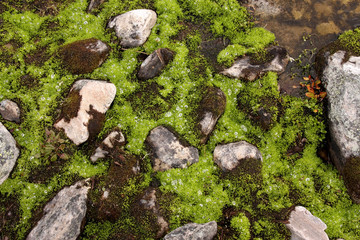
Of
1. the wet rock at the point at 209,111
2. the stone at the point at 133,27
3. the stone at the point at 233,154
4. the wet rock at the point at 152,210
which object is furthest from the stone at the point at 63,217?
the stone at the point at 133,27

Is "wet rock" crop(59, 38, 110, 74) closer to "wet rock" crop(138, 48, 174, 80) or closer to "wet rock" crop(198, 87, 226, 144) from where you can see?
"wet rock" crop(138, 48, 174, 80)

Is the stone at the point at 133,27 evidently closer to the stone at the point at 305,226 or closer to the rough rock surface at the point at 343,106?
the rough rock surface at the point at 343,106

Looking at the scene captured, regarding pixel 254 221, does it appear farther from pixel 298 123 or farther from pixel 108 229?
pixel 108 229

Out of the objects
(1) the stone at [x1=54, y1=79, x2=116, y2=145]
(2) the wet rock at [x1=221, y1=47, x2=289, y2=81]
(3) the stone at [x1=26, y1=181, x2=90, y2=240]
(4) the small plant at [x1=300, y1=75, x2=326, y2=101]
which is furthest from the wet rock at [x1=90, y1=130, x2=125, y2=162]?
(4) the small plant at [x1=300, y1=75, x2=326, y2=101]

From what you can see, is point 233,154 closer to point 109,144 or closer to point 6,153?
point 109,144

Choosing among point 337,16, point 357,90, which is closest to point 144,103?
point 357,90

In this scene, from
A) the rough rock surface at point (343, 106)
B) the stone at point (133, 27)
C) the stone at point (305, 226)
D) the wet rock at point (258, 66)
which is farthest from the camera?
the stone at point (133, 27)
